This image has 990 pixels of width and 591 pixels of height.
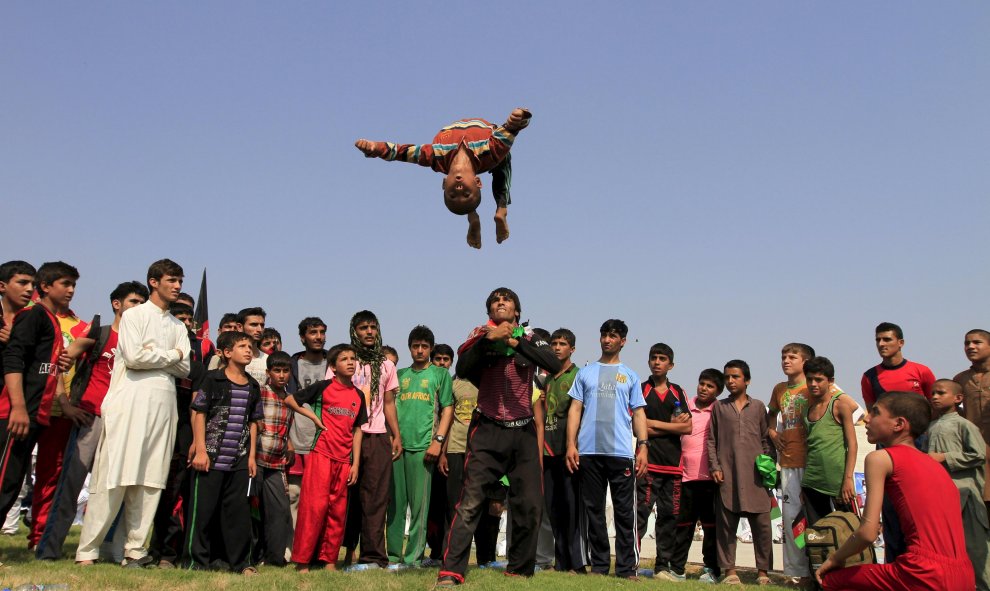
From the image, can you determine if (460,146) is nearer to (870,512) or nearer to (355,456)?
(355,456)

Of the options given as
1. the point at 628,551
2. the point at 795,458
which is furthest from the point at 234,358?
the point at 795,458

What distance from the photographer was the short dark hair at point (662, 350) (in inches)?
341

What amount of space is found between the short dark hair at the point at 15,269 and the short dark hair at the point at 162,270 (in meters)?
0.96

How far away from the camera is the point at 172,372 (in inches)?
269

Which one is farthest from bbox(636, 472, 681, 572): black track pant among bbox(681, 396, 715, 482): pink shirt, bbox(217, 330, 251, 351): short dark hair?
bbox(217, 330, 251, 351): short dark hair

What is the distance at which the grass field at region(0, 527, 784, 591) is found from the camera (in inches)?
219

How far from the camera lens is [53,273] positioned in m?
6.97

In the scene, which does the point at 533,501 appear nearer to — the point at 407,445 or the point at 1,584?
the point at 407,445

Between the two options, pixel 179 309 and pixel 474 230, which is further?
pixel 179 309

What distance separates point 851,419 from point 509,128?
411 centimetres

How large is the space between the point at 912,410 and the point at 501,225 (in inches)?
128

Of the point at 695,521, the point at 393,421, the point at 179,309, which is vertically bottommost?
the point at 695,521

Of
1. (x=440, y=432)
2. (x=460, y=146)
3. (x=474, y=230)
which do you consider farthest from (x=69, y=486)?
(x=460, y=146)

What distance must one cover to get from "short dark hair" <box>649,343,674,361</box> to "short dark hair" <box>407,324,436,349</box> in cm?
236
